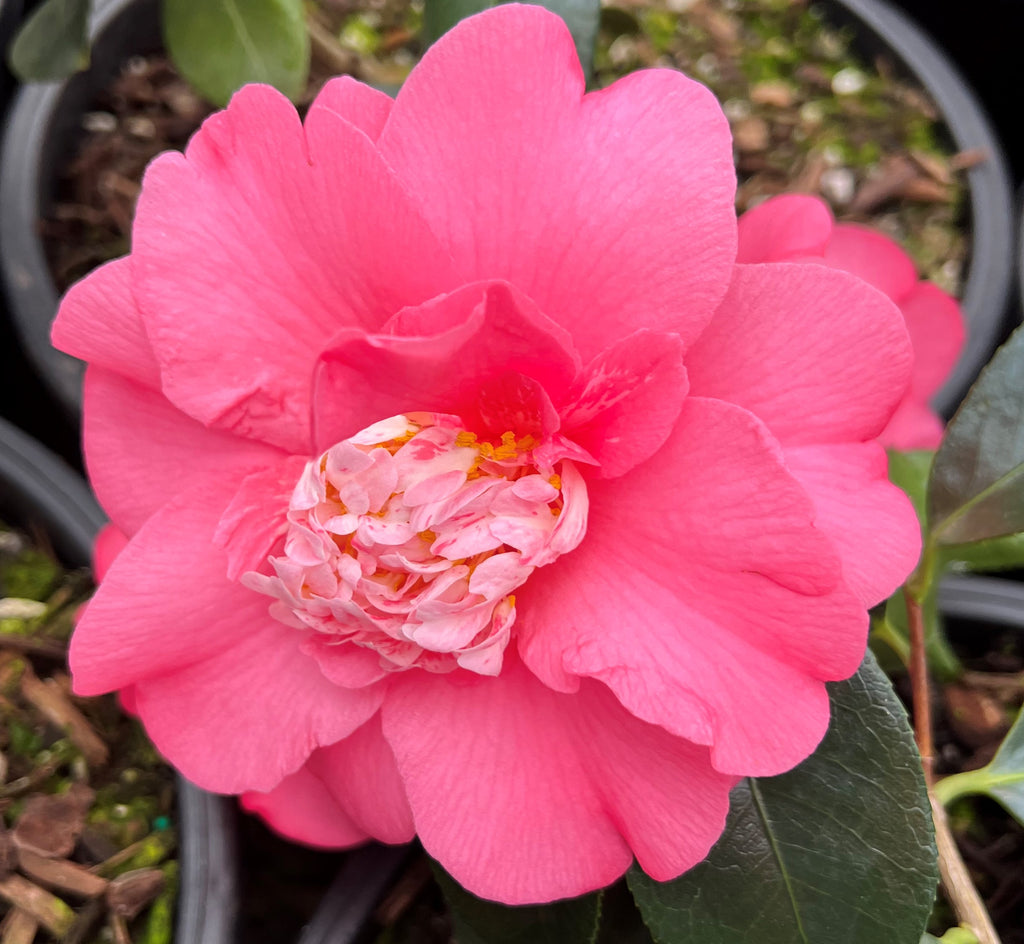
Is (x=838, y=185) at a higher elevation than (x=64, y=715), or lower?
higher

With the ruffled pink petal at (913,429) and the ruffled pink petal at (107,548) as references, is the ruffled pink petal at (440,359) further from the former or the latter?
the ruffled pink petal at (913,429)

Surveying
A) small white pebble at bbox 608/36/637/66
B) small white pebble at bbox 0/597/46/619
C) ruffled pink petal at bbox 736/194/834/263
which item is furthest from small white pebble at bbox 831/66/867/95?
small white pebble at bbox 0/597/46/619

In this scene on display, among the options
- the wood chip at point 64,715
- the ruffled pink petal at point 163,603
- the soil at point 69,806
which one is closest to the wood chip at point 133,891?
the soil at point 69,806

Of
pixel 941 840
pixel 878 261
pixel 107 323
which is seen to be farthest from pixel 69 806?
pixel 878 261

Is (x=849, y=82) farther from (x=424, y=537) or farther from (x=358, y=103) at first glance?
(x=424, y=537)

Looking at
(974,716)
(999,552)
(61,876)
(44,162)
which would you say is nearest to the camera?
(999,552)

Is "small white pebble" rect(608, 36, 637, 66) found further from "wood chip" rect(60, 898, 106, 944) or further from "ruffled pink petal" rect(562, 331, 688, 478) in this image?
"wood chip" rect(60, 898, 106, 944)

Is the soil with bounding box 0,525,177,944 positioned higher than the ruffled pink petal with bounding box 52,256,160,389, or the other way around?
the ruffled pink petal with bounding box 52,256,160,389

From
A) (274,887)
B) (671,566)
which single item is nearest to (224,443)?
(671,566)
